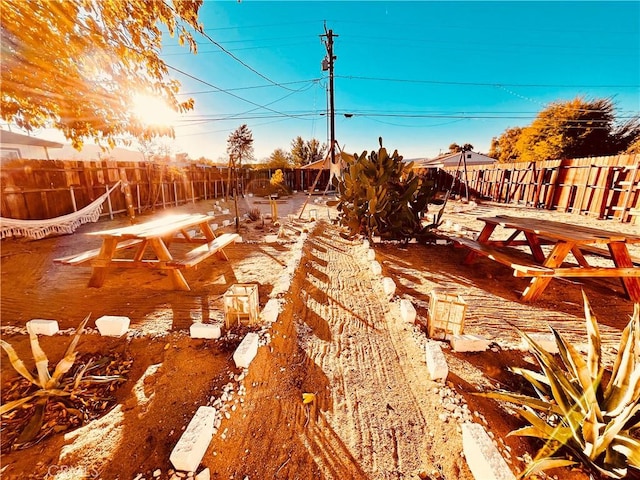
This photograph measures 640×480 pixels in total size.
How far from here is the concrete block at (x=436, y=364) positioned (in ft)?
6.32

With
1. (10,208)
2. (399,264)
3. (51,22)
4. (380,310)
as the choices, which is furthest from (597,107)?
(10,208)

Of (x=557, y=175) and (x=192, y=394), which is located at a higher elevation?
(x=557, y=175)

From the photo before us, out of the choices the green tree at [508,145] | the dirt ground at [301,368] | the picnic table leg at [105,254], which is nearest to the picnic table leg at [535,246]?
the dirt ground at [301,368]

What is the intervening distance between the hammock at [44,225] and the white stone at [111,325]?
17.4ft

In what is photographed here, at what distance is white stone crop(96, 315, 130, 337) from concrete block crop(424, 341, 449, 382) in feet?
9.61

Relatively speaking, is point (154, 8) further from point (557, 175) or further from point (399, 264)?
point (557, 175)

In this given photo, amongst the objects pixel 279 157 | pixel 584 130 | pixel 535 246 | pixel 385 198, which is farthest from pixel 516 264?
pixel 279 157

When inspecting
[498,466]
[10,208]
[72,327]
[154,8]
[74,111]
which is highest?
[154,8]

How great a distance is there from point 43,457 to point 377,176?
579 cm

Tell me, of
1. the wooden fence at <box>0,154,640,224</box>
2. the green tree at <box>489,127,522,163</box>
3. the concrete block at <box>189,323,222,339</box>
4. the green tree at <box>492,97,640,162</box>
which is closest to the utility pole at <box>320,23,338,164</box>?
the wooden fence at <box>0,154,640,224</box>

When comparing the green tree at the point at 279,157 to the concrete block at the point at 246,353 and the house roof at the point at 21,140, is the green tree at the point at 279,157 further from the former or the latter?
the concrete block at the point at 246,353

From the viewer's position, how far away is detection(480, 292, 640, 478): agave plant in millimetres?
1189

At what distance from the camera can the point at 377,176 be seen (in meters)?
5.67

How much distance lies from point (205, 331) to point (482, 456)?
2.28 metres
